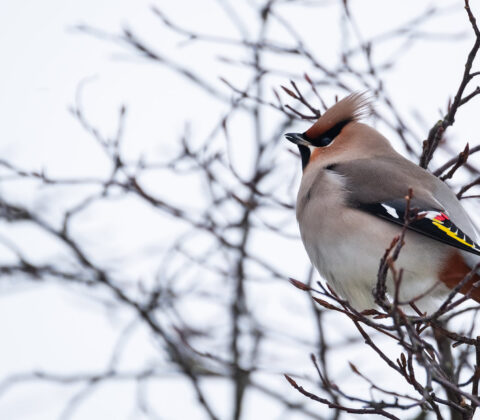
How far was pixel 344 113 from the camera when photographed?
4.71 meters

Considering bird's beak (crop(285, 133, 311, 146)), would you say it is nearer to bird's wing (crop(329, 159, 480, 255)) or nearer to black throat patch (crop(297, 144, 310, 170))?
black throat patch (crop(297, 144, 310, 170))

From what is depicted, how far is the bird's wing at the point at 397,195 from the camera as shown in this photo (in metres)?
3.75

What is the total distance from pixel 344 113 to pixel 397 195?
32.3 inches

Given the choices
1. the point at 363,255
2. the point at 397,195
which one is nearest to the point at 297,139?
the point at 397,195

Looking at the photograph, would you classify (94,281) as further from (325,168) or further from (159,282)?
(325,168)

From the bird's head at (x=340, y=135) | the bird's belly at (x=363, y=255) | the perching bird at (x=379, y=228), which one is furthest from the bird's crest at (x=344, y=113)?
the bird's belly at (x=363, y=255)

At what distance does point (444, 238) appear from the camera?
3.72 meters

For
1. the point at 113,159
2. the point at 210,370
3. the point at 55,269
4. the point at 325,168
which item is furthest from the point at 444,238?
the point at 55,269

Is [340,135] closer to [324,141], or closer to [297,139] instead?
[324,141]

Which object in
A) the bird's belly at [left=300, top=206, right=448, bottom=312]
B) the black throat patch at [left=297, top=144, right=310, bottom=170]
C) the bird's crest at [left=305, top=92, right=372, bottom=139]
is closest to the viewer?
the bird's belly at [left=300, top=206, right=448, bottom=312]

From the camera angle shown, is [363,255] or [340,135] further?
[340,135]

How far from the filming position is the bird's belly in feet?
12.7

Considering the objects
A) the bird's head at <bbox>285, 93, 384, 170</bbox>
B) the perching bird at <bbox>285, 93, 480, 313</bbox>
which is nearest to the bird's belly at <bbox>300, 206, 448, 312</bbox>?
the perching bird at <bbox>285, 93, 480, 313</bbox>

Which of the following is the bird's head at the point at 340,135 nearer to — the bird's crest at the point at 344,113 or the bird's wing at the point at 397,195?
the bird's crest at the point at 344,113
